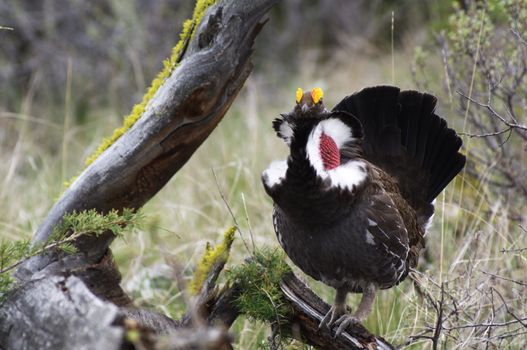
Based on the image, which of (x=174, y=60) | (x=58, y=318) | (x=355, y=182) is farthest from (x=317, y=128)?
(x=58, y=318)

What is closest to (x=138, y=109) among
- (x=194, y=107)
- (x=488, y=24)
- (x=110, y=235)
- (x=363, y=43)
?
(x=194, y=107)

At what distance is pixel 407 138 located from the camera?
12.7ft

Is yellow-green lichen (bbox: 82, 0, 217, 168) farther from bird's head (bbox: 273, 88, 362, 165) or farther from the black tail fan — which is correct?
the black tail fan

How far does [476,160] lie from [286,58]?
6.70m

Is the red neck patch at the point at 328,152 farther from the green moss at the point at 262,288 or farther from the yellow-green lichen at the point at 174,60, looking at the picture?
the yellow-green lichen at the point at 174,60

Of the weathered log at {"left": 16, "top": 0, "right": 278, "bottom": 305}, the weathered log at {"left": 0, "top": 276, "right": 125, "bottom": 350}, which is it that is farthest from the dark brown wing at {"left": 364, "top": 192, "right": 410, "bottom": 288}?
the weathered log at {"left": 0, "top": 276, "right": 125, "bottom": 350}

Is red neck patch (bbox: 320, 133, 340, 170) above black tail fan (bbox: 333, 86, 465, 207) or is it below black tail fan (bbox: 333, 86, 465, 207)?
below

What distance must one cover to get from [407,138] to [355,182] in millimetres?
878

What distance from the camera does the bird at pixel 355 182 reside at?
9.75ft

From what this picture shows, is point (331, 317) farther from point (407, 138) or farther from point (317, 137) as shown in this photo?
point (407, 138)

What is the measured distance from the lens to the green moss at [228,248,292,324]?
3023mm

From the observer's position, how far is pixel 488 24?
4.34 metres

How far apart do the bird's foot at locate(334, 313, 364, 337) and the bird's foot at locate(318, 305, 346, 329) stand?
0.08 ft

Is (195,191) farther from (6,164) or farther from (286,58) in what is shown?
(286,58)
